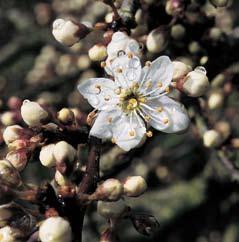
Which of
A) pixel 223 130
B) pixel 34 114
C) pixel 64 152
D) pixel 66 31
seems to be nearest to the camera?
pixel 64 152

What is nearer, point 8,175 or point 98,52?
point 8,175

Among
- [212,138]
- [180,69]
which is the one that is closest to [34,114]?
[180,69]

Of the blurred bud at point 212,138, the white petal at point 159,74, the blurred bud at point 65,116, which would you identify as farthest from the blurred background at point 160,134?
the blurred bud at point 65,116

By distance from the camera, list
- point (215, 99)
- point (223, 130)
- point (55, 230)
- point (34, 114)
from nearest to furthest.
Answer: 1. point (55, 230)
2. point (34, 114)
3. point (223, 130)
4. point (215, 99)

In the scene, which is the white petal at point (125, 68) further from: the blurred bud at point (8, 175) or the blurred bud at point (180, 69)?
the blurred bud at point (8, 175)

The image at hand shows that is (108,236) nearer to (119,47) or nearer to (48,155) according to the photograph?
(48,155)

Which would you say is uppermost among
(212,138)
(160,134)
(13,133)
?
(13,133)

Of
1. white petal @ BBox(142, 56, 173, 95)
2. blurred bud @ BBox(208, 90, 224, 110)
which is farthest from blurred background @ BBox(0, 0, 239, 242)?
white petal @ BBox(142, 56, 173, 95)

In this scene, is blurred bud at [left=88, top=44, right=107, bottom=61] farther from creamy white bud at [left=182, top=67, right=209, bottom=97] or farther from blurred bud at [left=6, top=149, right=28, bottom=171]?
blurred bud at [left=6, top=149, right=28, bottom=171]
